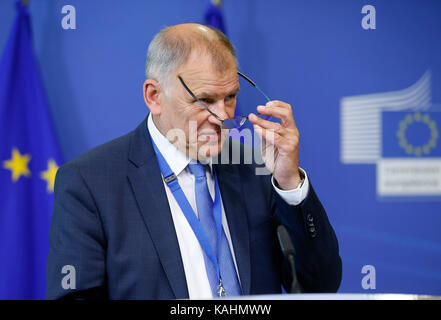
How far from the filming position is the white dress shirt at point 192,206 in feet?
4.79

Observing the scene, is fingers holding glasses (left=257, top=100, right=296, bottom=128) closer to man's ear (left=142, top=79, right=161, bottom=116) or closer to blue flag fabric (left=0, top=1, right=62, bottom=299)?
man's ear (left=142, top=79, right=161, bottom=116)

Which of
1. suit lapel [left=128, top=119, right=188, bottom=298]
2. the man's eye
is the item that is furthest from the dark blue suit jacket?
the man's eye

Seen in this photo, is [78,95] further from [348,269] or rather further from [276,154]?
[348,269]

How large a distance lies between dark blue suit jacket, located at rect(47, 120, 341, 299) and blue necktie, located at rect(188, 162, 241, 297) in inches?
1.3

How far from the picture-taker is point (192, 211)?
4.95ft

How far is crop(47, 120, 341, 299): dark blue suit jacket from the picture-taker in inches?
55.3

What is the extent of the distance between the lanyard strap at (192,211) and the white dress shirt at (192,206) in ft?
0.09

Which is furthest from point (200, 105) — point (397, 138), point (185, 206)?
→ point (397, 138)

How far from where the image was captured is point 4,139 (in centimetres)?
249

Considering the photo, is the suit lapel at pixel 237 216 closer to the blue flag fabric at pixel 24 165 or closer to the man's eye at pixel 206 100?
the man's eye at pixel 206 100

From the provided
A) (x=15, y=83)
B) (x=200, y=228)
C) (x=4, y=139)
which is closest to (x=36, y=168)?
(x=4, y=139)

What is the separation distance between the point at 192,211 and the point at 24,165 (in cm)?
144

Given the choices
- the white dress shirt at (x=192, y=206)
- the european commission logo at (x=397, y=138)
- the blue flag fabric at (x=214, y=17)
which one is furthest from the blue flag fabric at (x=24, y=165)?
the european commission logo at (x=397, y=138)

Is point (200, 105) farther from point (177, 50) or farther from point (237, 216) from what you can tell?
point (237, 216)
